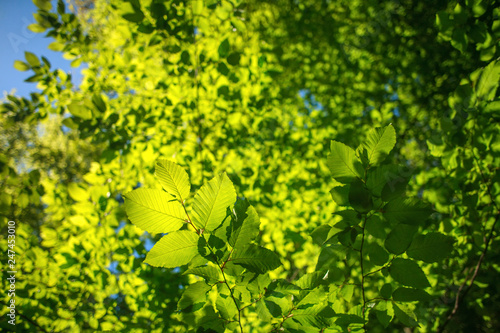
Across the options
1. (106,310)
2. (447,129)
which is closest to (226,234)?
(447,129)

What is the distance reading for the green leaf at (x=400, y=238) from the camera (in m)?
0.69

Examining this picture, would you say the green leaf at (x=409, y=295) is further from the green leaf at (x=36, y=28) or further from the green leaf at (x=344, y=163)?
the green leaf at (x=36, y=28)

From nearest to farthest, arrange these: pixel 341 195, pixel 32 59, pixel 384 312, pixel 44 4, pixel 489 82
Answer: pixel 341 195 → pixel 384 312 → pixel 489 82 → pixel 44 4 → pixel 32 59

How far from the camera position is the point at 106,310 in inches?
68.6

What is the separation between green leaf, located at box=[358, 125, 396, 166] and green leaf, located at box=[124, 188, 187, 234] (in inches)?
21.1

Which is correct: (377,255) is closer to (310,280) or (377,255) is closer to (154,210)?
(310,280)

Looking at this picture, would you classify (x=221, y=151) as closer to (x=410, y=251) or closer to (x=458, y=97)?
(x=458, y=97)

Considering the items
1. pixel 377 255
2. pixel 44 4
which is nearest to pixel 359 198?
pixel 377 255

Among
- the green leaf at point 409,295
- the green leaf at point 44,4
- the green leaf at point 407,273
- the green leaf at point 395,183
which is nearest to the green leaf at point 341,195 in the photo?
the green leaf at point 395,183

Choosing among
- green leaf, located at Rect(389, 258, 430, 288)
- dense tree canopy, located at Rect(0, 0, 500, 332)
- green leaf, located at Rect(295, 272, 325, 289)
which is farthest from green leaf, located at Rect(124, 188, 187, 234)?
green leaf, located at Rect(389, 258, 430, 288)

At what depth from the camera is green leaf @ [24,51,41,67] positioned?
63.5 inches

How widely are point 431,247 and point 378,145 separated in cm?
34

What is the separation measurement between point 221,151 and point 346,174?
2.12 metres

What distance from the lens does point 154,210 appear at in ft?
2.10
